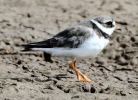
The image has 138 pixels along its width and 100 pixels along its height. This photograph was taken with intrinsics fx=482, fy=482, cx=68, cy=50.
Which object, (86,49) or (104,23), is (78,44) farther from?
(104,23)

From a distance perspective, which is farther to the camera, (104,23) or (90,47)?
(104,23)

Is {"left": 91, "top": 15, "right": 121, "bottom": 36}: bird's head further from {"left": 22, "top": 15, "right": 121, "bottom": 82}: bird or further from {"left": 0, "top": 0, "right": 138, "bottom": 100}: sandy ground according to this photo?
{"left": 0, "top": 0, "right": 138, "bottom": 100}: sandy ground

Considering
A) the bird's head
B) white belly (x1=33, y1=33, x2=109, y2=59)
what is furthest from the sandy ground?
the bird's head

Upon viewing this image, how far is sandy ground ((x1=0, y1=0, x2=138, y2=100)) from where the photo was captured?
7648mm

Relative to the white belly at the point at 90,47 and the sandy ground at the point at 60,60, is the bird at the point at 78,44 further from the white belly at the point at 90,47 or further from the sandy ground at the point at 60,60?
the sandy ground at the point at 60,60

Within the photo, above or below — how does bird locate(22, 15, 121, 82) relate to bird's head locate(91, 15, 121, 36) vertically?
below

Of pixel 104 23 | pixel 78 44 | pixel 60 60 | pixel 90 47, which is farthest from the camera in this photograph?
pixel 60 60

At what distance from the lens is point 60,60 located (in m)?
9.63

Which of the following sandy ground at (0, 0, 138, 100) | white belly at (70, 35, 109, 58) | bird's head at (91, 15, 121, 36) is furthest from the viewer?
bird's head at (91, 15, 121, 36)

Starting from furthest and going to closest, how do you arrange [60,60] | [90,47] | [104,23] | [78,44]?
[60,60]
[104,23]
[78,44]
[90,47]

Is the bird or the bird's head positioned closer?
the bird

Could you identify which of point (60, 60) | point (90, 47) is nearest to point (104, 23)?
point (90, 47)

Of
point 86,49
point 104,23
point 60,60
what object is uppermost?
point 104,23

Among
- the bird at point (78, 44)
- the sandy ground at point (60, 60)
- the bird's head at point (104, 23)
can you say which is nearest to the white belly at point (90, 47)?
the bird at point (78, 44)
